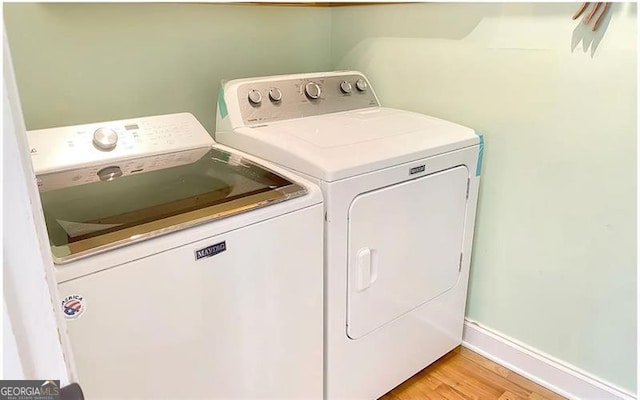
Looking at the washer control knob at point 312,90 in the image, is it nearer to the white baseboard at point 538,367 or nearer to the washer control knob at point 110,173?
the washer control knob at point 110,173

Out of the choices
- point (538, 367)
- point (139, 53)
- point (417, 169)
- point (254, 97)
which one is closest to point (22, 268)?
point (417, 169)

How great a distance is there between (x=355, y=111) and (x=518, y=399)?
4.12 feet

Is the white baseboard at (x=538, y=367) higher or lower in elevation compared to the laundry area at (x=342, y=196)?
lower

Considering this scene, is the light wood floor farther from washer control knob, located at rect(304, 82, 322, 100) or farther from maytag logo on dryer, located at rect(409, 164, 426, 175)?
washer control knob, located at rect(304, 82, 322, 100)

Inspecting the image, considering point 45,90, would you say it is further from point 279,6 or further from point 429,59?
point 429,59

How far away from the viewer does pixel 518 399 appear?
5.80 feet

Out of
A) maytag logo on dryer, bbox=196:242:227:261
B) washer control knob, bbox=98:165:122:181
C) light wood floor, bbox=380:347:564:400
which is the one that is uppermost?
washer control knob, bbox=98:165:122:181

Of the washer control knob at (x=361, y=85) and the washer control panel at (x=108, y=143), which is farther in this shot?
the washer control knob at (x=361, y=85)

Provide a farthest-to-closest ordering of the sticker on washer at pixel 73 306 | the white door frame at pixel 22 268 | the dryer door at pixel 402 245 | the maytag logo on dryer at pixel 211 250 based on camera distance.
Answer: the dryer door at pixel 402 245
the maytag logo on dryer at pixel 211 250
the sticker on washer at pixel 73 306
the white door frame at pixel 22 268

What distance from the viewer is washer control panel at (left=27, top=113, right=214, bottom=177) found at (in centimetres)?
140

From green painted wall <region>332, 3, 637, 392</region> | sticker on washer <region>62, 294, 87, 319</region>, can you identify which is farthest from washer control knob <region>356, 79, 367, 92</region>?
sticker on washer <region>62, 294, 87, 319</region>

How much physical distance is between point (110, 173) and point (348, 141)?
72cm

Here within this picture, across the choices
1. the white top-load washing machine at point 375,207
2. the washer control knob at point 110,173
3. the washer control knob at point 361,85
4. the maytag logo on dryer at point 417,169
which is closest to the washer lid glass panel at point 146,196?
the washer control knob at point 110,173

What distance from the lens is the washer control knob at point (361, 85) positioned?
201 cm
